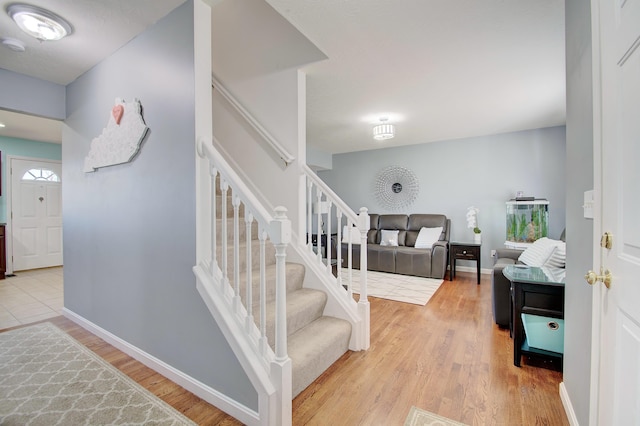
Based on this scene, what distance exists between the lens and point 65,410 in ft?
5.16

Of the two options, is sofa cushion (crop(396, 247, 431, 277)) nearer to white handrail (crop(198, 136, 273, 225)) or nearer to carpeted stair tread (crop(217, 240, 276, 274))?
carpeted stair tread (crop(217, 240, 276, 274))

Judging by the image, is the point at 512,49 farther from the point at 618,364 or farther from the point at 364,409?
the point at 364,409

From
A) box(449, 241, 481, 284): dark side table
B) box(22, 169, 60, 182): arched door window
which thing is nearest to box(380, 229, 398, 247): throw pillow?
box(449, 241, 481, 284): dark side table

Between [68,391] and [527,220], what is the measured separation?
5.37 meters

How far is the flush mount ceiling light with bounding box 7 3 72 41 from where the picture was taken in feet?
5.57

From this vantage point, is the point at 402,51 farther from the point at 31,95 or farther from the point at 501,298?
the point at 31,95

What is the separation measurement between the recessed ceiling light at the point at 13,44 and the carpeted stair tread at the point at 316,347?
2.93m

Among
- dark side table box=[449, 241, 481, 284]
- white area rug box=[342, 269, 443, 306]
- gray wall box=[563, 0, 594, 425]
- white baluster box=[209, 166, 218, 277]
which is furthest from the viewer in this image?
dark side table box=[449, 241, 481, 284]

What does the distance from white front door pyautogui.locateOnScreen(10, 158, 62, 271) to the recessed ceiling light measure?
13.5ft

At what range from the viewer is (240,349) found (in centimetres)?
148

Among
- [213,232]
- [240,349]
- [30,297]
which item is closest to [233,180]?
[213,232]

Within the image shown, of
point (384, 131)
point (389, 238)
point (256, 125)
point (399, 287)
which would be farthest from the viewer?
point (389, 238)

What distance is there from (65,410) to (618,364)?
102 inches

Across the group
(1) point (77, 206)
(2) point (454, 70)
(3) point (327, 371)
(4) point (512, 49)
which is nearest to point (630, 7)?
(4) point (512, 49)
